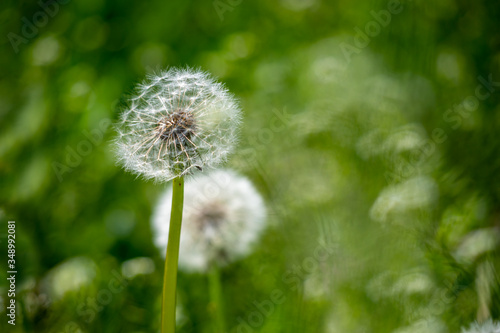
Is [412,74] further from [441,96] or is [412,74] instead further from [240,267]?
[240,267]

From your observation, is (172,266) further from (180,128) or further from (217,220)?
(217,220)

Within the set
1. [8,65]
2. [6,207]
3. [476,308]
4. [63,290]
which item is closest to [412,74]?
[476,308]

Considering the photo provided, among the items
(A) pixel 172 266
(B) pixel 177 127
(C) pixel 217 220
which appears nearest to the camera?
(A) pixel 172 266

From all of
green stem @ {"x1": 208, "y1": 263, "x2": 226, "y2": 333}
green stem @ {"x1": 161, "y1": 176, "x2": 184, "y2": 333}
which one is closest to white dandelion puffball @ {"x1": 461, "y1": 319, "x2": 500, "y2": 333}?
green stem @ {"x1": 161, "y1": 176, "x2": 184, "y2": 333}

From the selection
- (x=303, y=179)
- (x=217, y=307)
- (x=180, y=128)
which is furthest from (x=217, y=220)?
(x=180, y=128)

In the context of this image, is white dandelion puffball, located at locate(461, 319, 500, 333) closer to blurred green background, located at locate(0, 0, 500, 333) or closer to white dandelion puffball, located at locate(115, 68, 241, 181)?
blurred green background, located at locate(0, 0, 500, 333)

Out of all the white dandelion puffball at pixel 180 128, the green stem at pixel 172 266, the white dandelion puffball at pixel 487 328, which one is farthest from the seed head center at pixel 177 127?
the white dandelion puffball at pixel 487 328

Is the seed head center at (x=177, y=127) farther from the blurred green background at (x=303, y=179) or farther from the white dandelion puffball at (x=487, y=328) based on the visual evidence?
the white dandelion puffball at (x=487, y=328)
